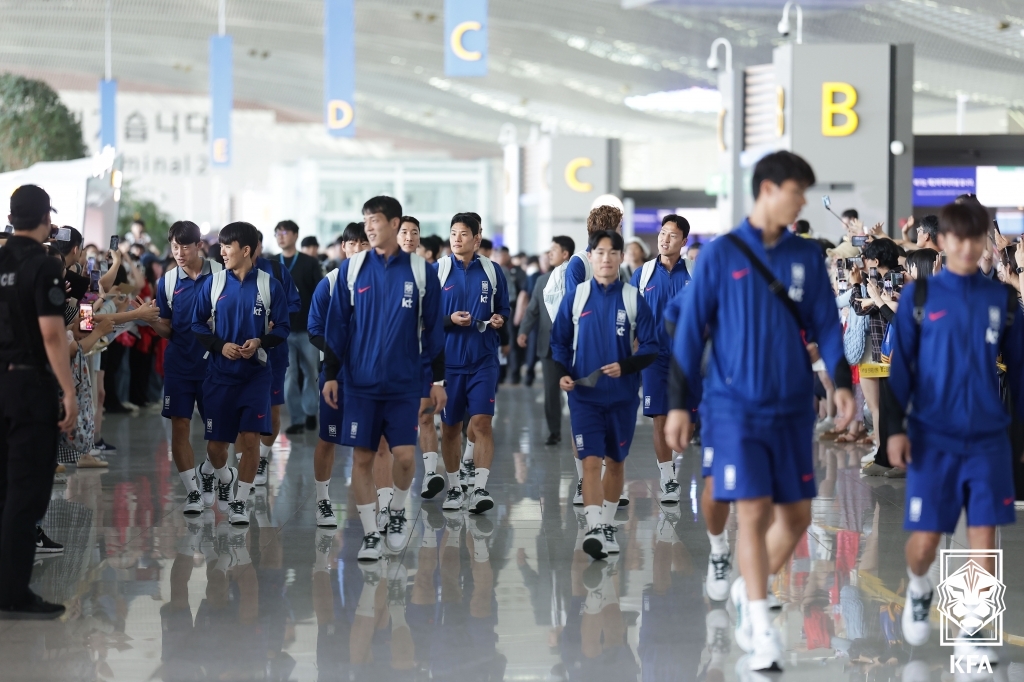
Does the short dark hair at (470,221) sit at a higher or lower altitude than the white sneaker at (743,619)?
higher

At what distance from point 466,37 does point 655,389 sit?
7.59 metres

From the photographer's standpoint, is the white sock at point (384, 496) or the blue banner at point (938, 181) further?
the blue banner at point (938, 181)

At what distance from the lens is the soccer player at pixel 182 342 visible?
288 inches

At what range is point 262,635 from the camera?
5.00m

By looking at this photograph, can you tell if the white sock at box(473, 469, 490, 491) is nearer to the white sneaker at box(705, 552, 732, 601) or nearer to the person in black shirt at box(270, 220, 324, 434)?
the white sneaker at box(705, 552, 732, 601)

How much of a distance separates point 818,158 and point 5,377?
10.1m

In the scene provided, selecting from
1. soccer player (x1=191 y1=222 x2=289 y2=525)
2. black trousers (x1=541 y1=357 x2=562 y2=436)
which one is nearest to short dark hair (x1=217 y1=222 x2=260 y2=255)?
soccer player (x1=191 y1=222 x2=289 y2=525)

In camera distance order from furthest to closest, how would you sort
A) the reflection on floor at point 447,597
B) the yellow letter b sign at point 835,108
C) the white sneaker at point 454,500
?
1. the yellow letter b sign at point 835,108
2. the white sneaker at point 454,500
3. the reflection on floor at point 447,597

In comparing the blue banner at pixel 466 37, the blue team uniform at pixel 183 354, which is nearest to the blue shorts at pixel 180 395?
the blue team uniform at pixel 183 354

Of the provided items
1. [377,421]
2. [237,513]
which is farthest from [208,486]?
[377,421]

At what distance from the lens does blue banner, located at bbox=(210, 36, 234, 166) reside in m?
20.6

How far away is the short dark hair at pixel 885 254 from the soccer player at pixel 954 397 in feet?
14.4

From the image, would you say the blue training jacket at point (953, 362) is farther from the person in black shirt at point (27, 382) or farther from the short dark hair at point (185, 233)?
Result: the short dark hair at point (185, 233)

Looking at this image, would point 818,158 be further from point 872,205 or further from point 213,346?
point 213,346
